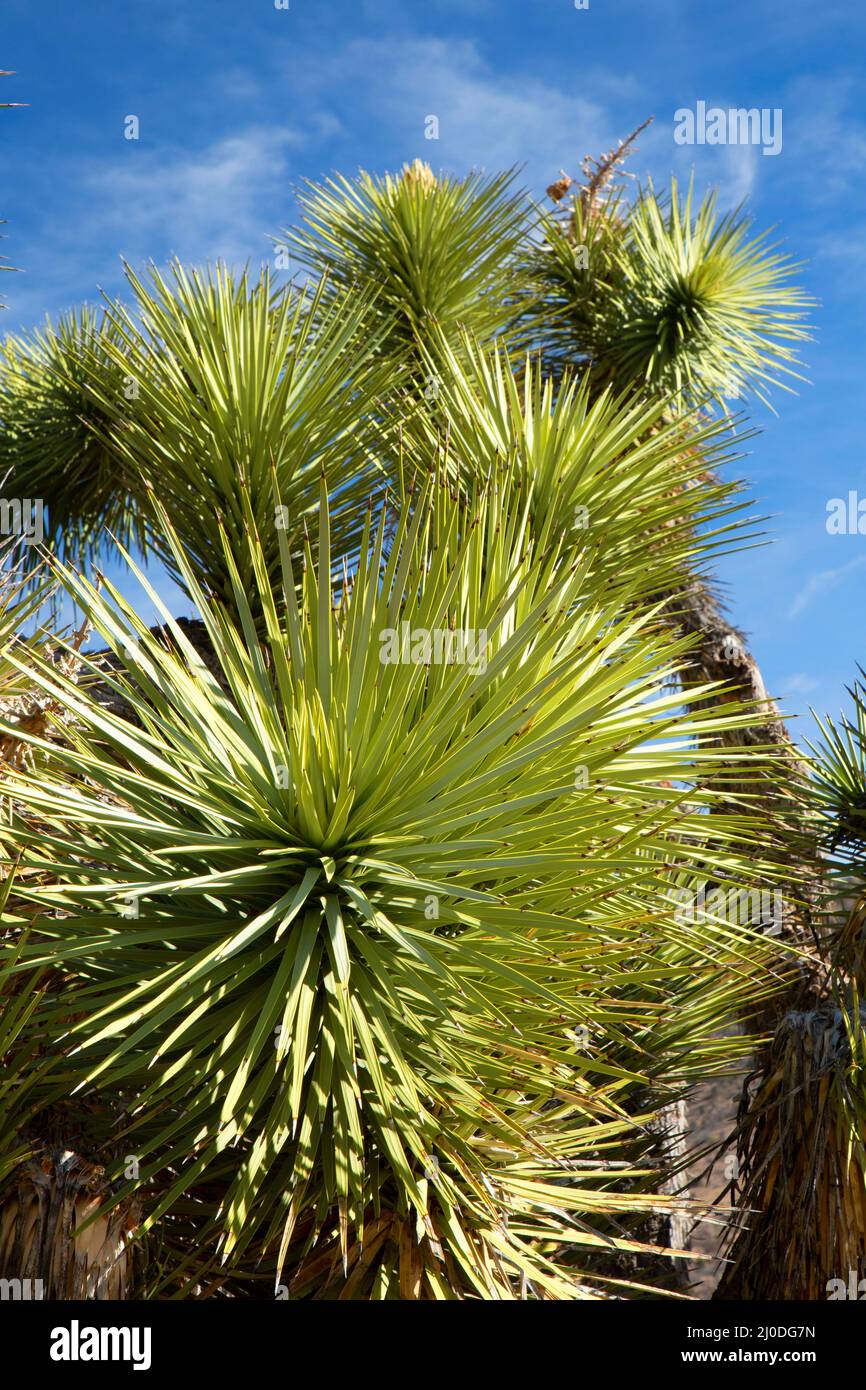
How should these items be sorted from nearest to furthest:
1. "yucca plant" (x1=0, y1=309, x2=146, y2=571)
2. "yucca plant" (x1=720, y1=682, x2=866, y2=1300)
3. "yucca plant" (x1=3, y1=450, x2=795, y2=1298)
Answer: "yucca plant" (x1=3, y1=450, x2=795, y2=1298), "yucca plant" (x1=720, y1=682, x2=866, y2=1300), "yucca plant" (x1=0, y1=309, x2=146, y2=571)

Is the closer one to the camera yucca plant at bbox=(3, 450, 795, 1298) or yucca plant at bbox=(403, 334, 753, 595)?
yucca plant at bbox=(3, 450, 795, 1298)

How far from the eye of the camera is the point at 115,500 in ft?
21.4

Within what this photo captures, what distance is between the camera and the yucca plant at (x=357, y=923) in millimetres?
2494

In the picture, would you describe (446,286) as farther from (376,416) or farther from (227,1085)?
(227,1085)

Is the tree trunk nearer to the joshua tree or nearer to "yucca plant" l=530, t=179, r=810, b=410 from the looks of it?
the joshua tree

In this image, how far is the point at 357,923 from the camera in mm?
2621

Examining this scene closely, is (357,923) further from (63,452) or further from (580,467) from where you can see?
(63,452)

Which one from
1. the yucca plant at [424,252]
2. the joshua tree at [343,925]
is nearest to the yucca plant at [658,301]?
the yucca plant at [424,252]

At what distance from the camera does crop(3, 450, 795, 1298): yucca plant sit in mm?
2494

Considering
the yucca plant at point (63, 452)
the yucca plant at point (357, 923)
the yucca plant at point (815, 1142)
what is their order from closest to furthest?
1. the yucca plant at point (357, 923)
2. the yucca plant at point (815, 1142)
3. the yucca plant at point (63, 452)

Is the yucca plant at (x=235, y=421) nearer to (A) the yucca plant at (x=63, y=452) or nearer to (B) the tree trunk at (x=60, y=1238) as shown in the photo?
(A) the yucca plant at (x=63, y=452)

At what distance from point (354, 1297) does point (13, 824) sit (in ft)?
5.16

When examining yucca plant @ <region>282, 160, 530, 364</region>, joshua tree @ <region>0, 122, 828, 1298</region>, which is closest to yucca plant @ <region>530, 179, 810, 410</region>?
yucca plant @ <region>282, 160, 530, 364</region>
